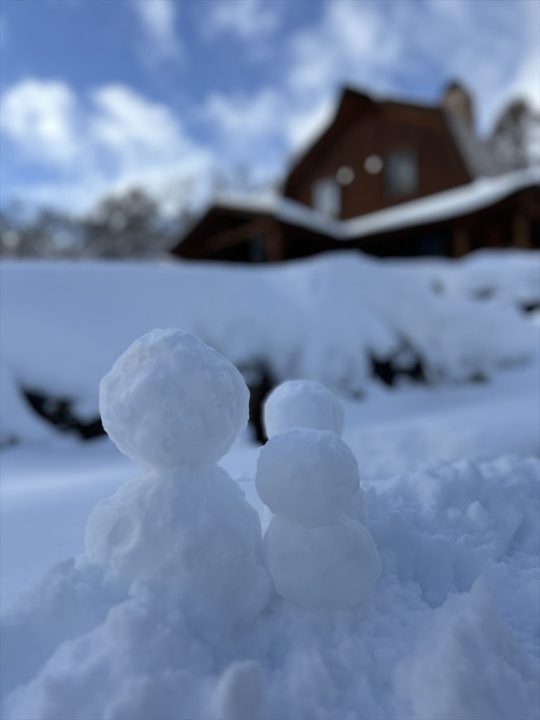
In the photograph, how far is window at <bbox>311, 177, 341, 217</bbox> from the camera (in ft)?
44.2

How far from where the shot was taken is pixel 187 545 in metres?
1.02

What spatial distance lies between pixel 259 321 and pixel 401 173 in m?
10.4

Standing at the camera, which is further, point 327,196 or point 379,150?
point 327,196

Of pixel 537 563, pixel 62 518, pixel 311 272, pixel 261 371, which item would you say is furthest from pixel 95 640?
pixel 311 272

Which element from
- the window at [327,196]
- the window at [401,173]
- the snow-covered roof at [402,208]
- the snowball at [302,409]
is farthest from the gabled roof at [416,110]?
the snowball at [302,409]

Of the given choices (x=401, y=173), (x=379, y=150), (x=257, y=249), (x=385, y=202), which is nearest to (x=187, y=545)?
(x=257, y=249)

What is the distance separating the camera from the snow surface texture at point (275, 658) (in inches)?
33.5

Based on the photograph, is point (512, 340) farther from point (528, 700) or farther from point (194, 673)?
point (194, 673)

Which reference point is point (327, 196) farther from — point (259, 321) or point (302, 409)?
point (302, 409)

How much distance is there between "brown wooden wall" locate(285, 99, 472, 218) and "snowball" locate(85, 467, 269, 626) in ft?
40.2

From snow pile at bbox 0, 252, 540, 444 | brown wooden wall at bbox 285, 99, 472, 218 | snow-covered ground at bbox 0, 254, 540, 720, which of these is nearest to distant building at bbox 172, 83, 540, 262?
brown wooden wall at bbox 285, 99, 472, 218

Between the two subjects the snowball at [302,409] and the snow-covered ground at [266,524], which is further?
the snowball at [302,409]

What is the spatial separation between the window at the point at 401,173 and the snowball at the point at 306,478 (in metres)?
12.4

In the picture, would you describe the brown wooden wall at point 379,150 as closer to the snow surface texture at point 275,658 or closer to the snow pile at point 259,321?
the snow pile at point 259,321
